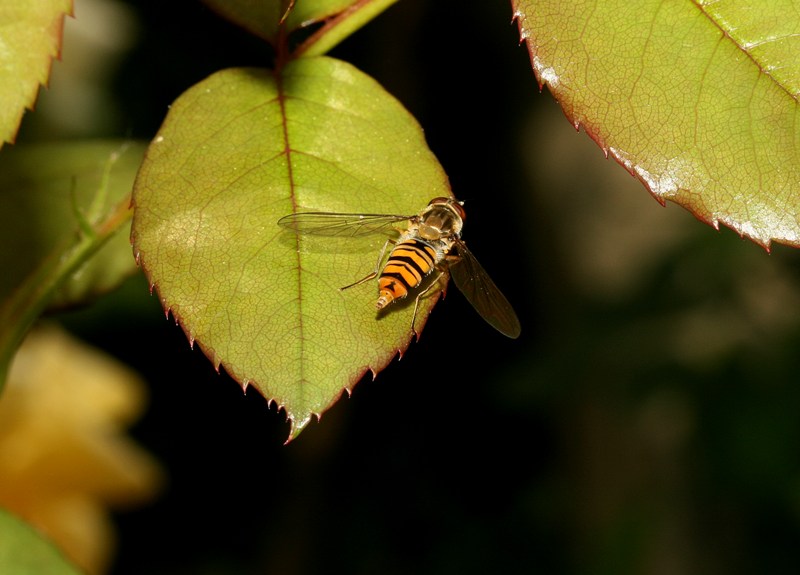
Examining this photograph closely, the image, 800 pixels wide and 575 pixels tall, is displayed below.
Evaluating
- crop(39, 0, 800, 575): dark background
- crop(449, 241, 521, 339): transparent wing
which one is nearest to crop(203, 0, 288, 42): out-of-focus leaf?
crop(449, 241, 521, 339): transparent wing

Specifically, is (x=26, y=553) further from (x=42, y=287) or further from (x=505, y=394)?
(x=505, y=394)

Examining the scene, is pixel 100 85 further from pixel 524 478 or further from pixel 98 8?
pixel 524 478

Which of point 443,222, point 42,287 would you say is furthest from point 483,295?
point 42,287

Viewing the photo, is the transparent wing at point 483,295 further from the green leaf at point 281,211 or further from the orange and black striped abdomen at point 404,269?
the green leaf at point 281,211

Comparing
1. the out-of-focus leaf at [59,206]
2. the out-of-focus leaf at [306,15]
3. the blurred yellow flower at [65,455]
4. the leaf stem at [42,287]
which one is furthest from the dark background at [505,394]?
the out-of-focus leaf at [306,15]

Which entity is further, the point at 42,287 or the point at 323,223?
the point at 42,287

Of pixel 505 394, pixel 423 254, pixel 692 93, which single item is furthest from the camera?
pixel 505 394

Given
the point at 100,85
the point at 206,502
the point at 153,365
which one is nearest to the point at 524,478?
the point at 206,502
